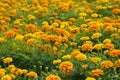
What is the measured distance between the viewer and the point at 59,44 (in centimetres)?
674

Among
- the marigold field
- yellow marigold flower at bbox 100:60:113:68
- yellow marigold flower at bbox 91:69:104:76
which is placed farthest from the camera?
the marigold field

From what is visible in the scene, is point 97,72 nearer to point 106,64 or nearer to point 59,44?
point 106,64

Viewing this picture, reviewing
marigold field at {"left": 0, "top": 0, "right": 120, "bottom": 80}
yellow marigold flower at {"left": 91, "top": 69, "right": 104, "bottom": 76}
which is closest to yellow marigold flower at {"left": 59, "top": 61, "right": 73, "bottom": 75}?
marigold field at {"left": 0, "top": 0, "right": 120, "bottom": 80}

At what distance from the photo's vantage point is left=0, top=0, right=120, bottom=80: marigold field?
5.79 metres

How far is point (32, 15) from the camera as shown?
9562 mm

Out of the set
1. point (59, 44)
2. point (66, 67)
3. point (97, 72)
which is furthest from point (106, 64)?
point (59, 44)

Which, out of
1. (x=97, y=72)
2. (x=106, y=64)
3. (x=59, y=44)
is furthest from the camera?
(x=59, y=44)

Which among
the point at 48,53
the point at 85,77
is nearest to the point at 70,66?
the point at 85,77

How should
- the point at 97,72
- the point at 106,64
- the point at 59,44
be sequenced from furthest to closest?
the point at 59,44 < the point at 106,64 < the point at 97,72

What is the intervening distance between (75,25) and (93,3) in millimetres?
2521

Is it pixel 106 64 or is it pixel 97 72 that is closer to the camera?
pixel 97 72

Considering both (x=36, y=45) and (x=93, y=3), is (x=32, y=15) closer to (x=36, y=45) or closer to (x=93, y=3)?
(x=93, y=3)

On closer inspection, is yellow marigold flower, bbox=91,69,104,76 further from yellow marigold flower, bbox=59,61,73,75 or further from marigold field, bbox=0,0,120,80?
yellow marigold flower, bbox=59,61,73,75

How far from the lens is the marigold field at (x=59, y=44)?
5786 mm
